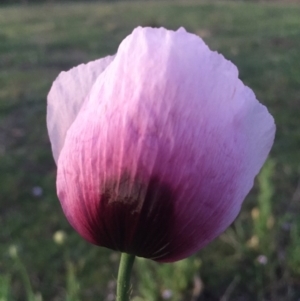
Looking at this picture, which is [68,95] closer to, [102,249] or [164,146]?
[164,146]

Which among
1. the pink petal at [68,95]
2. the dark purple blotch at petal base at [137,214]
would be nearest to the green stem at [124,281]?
the dark purple blotch at petal base at [137,214]

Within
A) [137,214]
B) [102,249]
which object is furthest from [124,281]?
[102,249]

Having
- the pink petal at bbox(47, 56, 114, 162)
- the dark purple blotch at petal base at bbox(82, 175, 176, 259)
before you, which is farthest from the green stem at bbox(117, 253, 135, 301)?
the pink petal at bbox(47, 56, 114, 162)

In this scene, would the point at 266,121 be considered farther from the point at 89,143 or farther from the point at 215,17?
the point at 215,17

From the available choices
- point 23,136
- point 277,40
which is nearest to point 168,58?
point 23,136

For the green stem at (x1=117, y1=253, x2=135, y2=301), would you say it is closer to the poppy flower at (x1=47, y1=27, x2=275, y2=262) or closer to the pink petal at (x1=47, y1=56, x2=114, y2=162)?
the poppy flower at (x1=47, y1=27, x2=275, y2=262)
